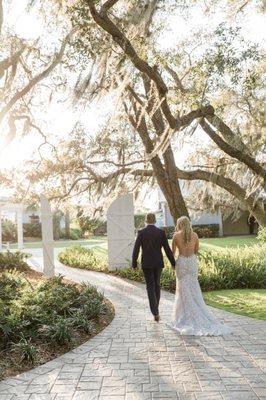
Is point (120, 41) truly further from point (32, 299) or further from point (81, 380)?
point (81, 380)

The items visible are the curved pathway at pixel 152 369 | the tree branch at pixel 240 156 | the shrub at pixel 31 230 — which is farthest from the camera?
the shrub at pixel 31 230

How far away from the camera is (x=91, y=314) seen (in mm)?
7754

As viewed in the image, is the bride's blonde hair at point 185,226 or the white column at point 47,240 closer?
the bride's blonde hair at point 185,226

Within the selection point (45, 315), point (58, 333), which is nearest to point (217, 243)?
point (45, 315)

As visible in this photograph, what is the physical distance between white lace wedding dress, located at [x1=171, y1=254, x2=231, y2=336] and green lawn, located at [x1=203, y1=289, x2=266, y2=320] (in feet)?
4.51

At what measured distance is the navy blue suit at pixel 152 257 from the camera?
768 cm

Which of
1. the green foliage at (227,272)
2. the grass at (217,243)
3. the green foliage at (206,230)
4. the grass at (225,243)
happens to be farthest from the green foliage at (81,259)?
the green foliage at (206,230)

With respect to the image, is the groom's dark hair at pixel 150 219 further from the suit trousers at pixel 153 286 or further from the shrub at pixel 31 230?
the shrub at pixel 31 230

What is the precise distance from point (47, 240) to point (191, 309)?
692cm

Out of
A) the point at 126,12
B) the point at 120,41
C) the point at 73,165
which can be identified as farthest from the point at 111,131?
the point at 120,41

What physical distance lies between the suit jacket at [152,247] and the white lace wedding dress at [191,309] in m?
0.26

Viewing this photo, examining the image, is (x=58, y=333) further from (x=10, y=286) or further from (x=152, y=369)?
(x=10, y=286)

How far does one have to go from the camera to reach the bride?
696 cm

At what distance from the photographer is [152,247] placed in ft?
25.4
